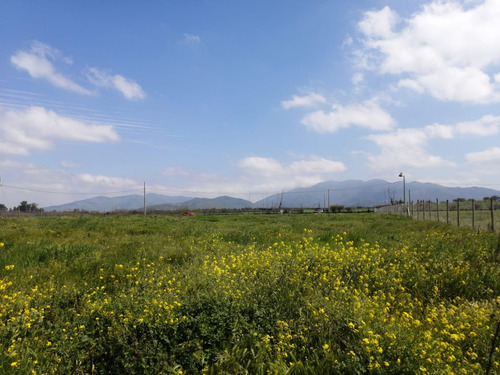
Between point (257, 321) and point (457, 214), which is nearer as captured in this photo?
point (257, 321)

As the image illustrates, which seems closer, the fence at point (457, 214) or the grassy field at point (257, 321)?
the grassy field at point (257, 321)

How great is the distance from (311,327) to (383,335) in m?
0.89

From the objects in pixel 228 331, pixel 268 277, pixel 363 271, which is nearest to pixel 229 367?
pixel 228 331

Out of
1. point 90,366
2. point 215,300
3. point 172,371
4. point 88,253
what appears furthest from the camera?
point 88,253

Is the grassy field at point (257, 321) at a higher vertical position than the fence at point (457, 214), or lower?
lower

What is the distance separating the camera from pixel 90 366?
3.52 metres

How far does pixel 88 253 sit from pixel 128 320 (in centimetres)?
566

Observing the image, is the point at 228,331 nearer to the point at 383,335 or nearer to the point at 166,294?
the point at 166,294

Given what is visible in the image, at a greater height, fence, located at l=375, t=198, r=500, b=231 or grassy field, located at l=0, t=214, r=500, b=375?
fence, located at l=375, t=198, r=500, b=231

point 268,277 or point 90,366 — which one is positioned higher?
point 268,277

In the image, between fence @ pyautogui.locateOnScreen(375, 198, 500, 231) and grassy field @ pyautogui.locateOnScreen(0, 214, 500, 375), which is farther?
fence @ pyautogui.locateOnScreen(375, 198, 500, 231)

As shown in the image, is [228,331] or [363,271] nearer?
[228,331]

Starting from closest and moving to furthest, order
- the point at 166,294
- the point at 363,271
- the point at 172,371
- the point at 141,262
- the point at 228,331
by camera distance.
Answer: the point at 172,371 → the point at 228,331 → the point at 166,294 → the point at 363,271 → the point at 141,262

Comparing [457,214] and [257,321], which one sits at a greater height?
[457,214]
